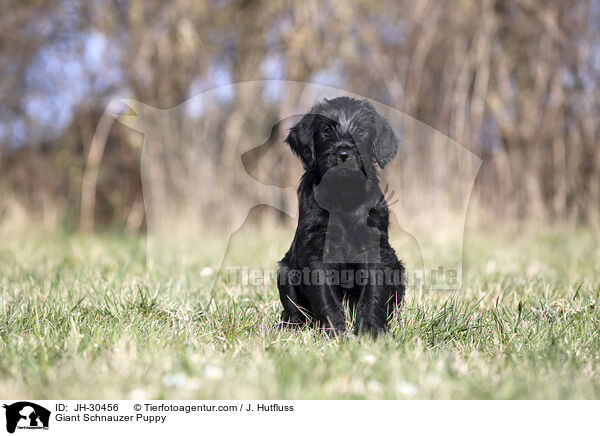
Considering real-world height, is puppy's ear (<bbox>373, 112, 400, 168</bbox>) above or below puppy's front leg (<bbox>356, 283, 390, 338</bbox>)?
above

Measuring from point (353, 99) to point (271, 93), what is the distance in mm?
3719

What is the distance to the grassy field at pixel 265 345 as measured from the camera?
5.67 ft

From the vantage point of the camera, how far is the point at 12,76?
27.3ft

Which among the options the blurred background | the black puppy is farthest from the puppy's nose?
the blurred background

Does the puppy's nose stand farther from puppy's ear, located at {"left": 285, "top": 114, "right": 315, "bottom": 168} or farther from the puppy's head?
puppy's ear, located at {"left": 285, "top": 114, "right": 315, "bottom": 168}

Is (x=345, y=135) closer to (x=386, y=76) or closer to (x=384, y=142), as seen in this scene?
(x=384, y=142)

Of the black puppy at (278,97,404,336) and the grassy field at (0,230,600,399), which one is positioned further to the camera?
the black puppy at (278,97,404,336)

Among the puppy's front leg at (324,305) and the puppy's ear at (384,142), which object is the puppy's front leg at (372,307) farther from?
the puppy's ear at (384,142)

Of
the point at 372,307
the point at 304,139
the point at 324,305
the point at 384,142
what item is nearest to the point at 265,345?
the point at 324,305

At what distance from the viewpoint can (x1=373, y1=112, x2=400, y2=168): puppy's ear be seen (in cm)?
264
